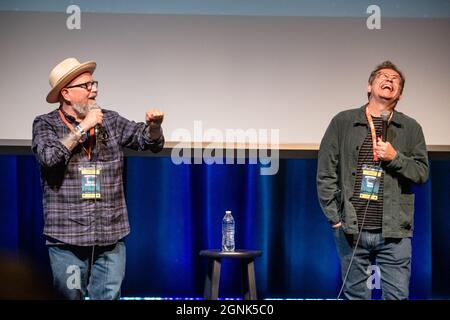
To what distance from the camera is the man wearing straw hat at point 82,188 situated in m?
4.18

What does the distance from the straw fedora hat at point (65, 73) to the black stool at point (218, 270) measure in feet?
4.80

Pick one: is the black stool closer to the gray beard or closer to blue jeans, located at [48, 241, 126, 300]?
blue jeans, located at [48, 241, 126, 300]

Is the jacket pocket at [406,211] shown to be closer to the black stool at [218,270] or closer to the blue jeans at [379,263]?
the blue jeans at [379,263]

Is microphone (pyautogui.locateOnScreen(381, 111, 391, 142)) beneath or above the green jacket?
above

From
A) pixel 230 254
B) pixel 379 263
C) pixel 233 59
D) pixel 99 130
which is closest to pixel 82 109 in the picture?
pixel 99 130

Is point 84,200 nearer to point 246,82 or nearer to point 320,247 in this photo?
point 246,82

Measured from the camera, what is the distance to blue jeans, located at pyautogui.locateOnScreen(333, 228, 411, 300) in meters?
4.43

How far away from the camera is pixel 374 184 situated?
4.43 m

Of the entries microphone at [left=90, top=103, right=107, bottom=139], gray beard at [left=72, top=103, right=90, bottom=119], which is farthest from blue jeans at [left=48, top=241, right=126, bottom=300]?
gray beard at [left=72, top=103, right=90, bottom=119]

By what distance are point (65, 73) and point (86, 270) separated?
1.11m

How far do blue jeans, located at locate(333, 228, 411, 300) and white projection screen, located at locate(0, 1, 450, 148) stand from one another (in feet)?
2.99

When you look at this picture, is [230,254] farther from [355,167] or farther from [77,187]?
[77,187]

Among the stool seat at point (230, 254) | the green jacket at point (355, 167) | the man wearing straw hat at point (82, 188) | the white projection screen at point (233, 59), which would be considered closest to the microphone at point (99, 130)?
the man wearing straw hat at point (82, 188)
